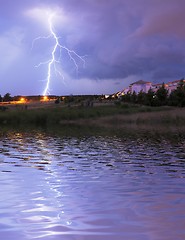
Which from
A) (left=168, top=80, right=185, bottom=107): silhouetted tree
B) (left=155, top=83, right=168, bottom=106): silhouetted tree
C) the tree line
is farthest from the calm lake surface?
(left=155, top=83, right=168, bottom=106): silhouetted tree

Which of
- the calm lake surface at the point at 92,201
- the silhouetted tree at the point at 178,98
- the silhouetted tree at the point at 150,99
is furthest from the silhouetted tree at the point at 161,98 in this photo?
the calm lake surface at the point at 92,201

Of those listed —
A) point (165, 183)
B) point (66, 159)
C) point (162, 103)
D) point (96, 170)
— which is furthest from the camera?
point (162, 103)

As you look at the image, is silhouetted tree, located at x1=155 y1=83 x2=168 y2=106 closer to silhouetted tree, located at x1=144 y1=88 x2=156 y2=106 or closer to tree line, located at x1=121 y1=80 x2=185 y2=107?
tree line, located at x1=121 y1=80 x2=185 y2=107

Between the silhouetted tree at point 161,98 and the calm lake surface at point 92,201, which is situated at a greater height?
the silhouetted tree at point 161,98

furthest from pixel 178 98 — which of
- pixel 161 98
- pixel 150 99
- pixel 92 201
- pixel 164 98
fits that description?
pixel 92 201

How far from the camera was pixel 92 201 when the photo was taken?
418 inches

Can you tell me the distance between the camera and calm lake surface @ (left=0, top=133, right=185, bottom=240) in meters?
7.93

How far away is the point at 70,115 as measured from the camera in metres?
90.7

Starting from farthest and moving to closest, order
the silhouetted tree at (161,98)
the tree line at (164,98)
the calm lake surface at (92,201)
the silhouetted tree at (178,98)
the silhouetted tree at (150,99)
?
the silhouetted tree at (150,99), the silhouetted tree at (161,98), the tree line at (164,98), the silhouetted tree at (178,98), the calm lake surface at (92,201)

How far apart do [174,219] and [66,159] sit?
41.6ft

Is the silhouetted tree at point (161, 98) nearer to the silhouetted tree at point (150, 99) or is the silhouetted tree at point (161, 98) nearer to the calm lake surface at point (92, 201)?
the silhouetted tree at point (150, 99)

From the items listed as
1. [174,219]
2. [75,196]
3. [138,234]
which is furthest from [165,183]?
[138,234]

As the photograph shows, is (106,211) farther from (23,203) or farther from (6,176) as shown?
(6,176)

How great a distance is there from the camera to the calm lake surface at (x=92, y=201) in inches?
312
